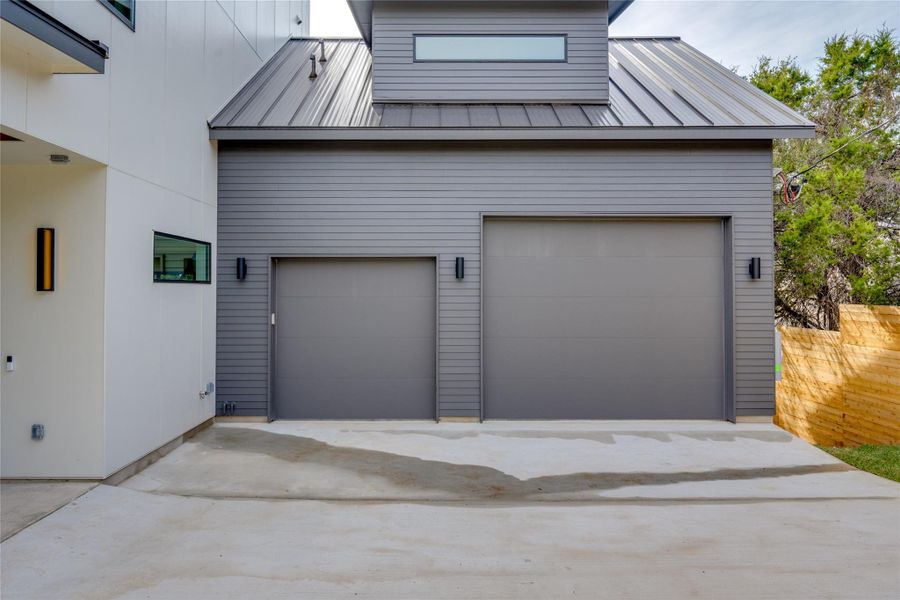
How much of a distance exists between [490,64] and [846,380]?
636 centimetres

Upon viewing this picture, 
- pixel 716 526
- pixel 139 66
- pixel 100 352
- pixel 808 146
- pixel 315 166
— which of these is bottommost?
pixel 716 526

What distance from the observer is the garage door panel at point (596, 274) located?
22.1ft

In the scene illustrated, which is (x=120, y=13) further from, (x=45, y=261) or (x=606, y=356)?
(x=606, y=356)

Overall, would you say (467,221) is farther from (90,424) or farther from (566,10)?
(90,424)

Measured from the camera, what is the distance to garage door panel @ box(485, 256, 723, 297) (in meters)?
6.74

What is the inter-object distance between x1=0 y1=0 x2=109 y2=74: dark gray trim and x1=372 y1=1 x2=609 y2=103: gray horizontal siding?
13.4 feet

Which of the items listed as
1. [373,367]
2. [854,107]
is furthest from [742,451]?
[854,107]

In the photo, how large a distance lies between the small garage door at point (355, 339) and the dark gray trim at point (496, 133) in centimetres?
147

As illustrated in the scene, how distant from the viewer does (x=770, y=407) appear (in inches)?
257

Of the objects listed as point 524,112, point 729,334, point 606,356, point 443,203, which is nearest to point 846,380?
point 729,334

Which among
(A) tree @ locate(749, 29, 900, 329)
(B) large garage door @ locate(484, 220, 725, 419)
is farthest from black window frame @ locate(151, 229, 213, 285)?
(A) tree @ locate(749, 29, 900, 329)

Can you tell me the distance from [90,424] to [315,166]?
364 centimetres

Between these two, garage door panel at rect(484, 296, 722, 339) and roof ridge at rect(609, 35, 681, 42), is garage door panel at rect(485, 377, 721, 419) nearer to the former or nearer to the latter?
garage door panel at rect(484, 296, 722, 339)

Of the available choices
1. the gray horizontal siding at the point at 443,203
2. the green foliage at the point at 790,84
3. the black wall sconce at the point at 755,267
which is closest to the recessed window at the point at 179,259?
the gray horizontal siding at the point at 443,203
